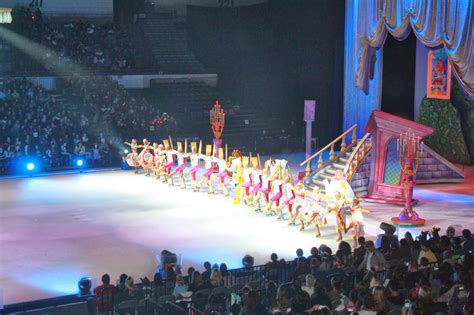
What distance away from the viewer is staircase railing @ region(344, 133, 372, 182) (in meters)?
21.5

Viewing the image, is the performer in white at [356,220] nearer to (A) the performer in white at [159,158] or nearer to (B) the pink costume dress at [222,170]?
(B) the pink costume dress at [222,170]

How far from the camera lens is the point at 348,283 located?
11.4 meters

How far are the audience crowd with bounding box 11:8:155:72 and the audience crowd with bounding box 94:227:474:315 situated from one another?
2058 centimetres

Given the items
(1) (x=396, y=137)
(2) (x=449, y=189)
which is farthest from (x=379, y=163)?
(2) (x=449, y=189)

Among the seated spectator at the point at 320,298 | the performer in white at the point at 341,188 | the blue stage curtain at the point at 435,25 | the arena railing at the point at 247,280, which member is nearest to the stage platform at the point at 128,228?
the performer in white at the point at 341,188

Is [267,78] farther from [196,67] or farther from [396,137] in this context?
[396,137]

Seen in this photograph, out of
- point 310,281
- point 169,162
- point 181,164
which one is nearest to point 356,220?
point 310,281

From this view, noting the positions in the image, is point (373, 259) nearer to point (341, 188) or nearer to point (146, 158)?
point (341, 188)

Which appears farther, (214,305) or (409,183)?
(409,183)

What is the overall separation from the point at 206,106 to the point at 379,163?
39.9 ft

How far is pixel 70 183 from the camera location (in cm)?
2405

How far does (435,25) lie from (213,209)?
714 cm

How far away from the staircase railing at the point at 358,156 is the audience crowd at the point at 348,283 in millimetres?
7557

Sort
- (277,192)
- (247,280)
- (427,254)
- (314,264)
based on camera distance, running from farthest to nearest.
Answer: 1. (277,192)
2. (427,254)
3. (247,280)
4. (314,264)
